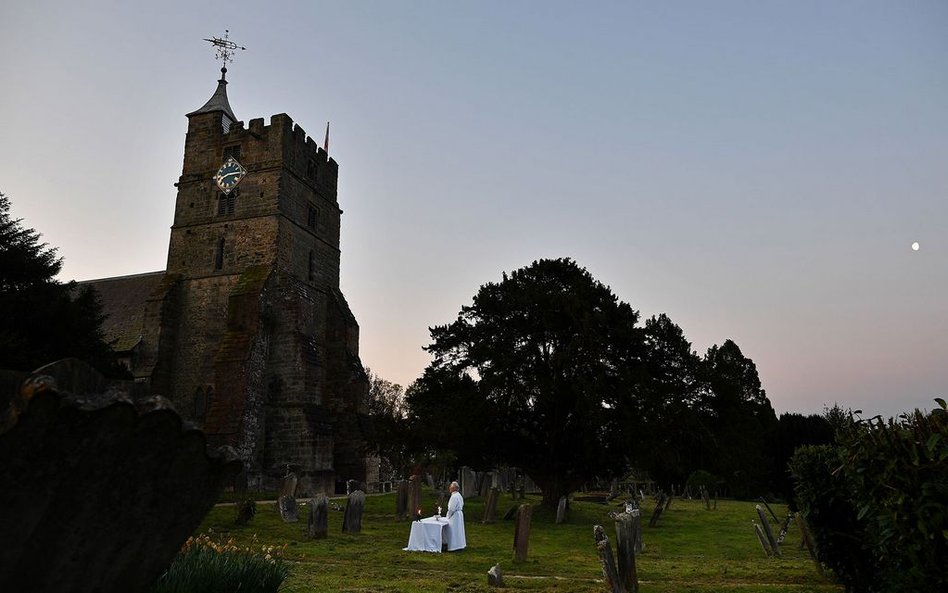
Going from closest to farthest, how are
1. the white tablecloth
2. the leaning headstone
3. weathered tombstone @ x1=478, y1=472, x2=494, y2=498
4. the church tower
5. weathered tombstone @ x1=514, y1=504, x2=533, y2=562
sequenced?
weathered tombstone @ x1=514, y1=504, x2=533, y2=562 < the white tablecloth < the leaning headstone < the church tower < weathered tombstone @ x1=478, y1=472, x2=494, y2=498

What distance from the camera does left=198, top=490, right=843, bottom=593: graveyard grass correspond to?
357 inches

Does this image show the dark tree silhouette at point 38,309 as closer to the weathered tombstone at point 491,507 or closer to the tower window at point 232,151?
the weathered tombstone at point 491,507

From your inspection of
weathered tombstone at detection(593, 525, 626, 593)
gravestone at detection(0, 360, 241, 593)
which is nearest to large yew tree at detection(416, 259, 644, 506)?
weathered tombstone at detection(593, 525, 626, 593)

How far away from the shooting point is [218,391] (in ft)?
86.7

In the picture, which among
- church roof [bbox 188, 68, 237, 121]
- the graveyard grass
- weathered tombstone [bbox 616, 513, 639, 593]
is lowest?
the graveyard grass

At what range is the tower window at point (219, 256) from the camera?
101 feet

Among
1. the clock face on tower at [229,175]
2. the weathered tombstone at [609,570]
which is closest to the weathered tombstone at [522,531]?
the weathered tombstone at [609,570]

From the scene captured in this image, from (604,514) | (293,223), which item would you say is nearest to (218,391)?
(293,223)

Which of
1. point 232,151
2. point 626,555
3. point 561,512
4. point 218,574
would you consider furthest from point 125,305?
point 218,574

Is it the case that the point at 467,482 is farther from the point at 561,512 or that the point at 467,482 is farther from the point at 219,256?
the point at 219,256

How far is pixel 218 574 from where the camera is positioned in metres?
5.30

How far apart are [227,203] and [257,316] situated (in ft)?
24.3

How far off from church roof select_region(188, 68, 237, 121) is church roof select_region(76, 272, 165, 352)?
10.1 m

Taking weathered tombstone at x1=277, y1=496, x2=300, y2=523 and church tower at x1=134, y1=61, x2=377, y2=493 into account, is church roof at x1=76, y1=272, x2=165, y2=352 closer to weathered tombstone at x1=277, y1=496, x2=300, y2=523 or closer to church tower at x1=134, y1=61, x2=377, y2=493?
church tower at x1=134, y1=61, x2=377, y2=493
